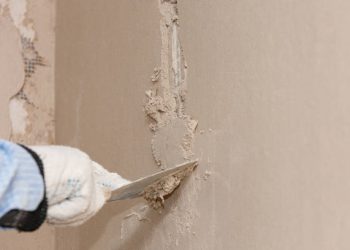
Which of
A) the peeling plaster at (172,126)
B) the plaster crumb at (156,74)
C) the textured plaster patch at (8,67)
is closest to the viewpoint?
the peeling plaster at (172,126)

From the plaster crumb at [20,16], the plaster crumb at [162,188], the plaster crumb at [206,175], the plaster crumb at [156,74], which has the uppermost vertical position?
the plaster crumb at [20,16]

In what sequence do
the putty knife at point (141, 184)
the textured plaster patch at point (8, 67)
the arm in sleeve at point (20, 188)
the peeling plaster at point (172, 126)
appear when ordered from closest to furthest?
the arm in sleeve at point (20, 188) < the putty knife at point (141, 184) < the peeling plaster at point (172, 126) < the textured plaster patch at point (8, 67)

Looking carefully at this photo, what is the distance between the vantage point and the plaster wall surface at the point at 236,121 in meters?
0.82

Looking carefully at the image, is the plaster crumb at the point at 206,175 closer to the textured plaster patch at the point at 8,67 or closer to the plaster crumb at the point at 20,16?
the textured plaster patch at the point at 8,67

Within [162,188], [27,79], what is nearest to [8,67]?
[27,79]

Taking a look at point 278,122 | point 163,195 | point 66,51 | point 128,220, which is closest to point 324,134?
Answer: point 278,122

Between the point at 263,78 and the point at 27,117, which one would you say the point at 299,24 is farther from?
the point at 27,117

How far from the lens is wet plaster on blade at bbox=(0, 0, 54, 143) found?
1.72 m

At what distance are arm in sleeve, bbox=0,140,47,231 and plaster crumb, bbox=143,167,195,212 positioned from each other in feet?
1.25

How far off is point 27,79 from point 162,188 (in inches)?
32.1

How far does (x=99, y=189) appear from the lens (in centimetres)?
93

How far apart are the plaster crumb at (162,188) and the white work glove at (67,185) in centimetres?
30

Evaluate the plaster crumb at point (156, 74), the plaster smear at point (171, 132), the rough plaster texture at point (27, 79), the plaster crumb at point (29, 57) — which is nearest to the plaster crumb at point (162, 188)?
the plaster smear at point (171, 132)

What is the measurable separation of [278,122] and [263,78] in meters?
0.09
